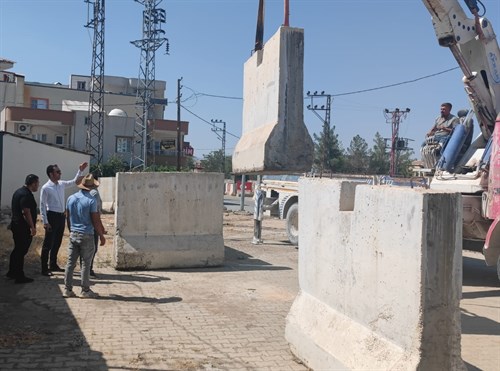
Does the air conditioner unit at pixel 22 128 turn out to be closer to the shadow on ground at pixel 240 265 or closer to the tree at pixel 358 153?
the shadow on ground at pixel 240 265

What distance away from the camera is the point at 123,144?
156 feet

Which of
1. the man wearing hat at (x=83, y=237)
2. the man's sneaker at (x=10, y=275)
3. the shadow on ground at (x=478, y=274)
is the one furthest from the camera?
the shadow on ground at (x=478, y=274)

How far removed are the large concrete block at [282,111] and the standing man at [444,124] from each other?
5.22 meters

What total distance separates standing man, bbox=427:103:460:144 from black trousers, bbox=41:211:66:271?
23.3 feet

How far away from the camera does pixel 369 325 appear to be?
3.93 meters

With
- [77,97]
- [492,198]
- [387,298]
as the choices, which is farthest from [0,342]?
[77,97]

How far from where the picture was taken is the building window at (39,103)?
53.2 m

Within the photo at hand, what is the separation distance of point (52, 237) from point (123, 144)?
40001 mm

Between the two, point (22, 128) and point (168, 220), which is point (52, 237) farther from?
point (22, 128)

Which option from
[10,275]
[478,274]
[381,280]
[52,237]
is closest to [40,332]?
[10,275]

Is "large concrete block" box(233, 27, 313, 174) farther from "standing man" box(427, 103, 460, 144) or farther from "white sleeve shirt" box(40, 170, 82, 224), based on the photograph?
"standing man" box(427, 103, 460, 144)

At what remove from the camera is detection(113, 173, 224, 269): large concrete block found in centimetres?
932

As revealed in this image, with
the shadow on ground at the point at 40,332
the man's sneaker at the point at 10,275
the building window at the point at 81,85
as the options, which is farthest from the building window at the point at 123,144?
the shadow on ground at the point at 40,332

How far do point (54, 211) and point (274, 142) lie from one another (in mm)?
4794
